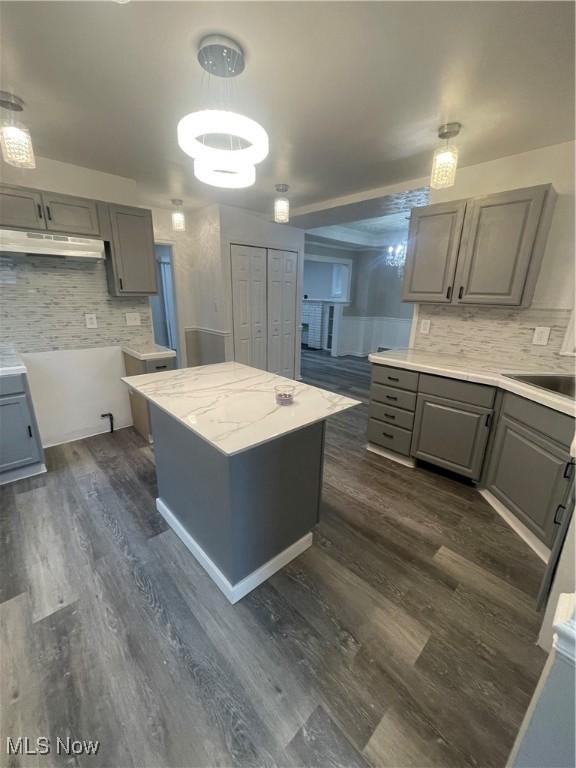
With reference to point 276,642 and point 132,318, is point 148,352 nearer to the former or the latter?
point 132,318

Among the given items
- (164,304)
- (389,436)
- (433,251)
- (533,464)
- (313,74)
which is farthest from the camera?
(164,304)

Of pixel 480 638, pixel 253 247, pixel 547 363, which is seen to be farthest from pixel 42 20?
pixel 547 363

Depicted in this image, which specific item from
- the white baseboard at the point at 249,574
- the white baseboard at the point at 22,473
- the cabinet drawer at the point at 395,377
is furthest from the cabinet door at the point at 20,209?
the cabinet drawer at the point at 395,377

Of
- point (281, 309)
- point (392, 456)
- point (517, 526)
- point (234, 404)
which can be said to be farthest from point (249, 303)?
point (517, 526)

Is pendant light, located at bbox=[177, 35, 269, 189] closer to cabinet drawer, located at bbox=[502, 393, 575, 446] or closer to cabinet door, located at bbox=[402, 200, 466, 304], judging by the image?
cabinet door, located at bbox=[402, 200, 466, 304]

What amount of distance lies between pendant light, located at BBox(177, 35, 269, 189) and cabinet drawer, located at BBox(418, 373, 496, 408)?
74.1 inches

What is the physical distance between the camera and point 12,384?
2.18 m

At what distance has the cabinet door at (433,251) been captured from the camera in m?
2.40

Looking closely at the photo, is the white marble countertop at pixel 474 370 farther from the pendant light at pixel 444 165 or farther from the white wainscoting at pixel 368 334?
the white wainscoting at pixel 368 334

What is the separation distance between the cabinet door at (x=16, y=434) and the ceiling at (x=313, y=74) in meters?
1.86

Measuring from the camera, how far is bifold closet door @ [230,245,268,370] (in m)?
3.91

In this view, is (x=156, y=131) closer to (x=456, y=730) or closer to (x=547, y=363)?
(x=547, y=363)

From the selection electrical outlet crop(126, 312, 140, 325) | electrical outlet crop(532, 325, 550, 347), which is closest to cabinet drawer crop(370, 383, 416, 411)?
electrical outlet crop(532, 325, 550, 347)

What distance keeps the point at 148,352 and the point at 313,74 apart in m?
2.39
